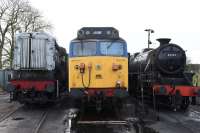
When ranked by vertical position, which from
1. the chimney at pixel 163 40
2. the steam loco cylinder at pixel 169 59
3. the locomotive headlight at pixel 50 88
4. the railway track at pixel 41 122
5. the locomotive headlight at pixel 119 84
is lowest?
the railway track at pixel 41 122

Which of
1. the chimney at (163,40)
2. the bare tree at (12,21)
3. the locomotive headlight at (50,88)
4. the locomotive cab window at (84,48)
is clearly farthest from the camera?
the bare tree at (12,21)

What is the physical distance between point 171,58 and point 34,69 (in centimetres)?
649

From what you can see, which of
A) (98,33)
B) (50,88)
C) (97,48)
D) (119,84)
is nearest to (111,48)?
(97,48)

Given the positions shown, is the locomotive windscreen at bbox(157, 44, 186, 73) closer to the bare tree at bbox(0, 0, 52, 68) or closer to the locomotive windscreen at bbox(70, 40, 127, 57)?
the locomotive windscreen at bbox(70, 40, 127, 57)

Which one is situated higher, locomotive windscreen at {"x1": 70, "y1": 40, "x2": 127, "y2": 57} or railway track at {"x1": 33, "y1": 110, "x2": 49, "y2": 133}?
locomotive windscreen at {"x1": 70, "y1": 40, "x2": 127, "y2": 57}

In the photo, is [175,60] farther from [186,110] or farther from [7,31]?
[7,31]

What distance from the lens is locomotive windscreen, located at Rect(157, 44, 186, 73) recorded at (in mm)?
20516

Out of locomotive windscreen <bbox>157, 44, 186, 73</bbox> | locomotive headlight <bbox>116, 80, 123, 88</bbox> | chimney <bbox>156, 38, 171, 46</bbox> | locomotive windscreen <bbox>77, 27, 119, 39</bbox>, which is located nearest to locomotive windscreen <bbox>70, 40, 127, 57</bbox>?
locomotive windscreen <bbox>77, 27, 119, 39</bbox>

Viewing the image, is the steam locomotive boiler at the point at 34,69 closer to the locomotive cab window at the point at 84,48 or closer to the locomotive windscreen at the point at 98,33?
the locomotive cab window at the point at 84,48

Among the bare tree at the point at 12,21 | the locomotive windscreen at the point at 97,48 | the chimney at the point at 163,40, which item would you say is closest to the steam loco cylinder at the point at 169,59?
the chimney at the point at 163,40

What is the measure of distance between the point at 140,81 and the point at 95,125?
8.64m

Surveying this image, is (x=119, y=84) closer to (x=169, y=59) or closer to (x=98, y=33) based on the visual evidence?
(x=98, y=33)

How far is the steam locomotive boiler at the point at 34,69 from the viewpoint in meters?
20.6

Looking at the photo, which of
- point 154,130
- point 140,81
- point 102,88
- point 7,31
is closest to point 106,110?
point 102,88
